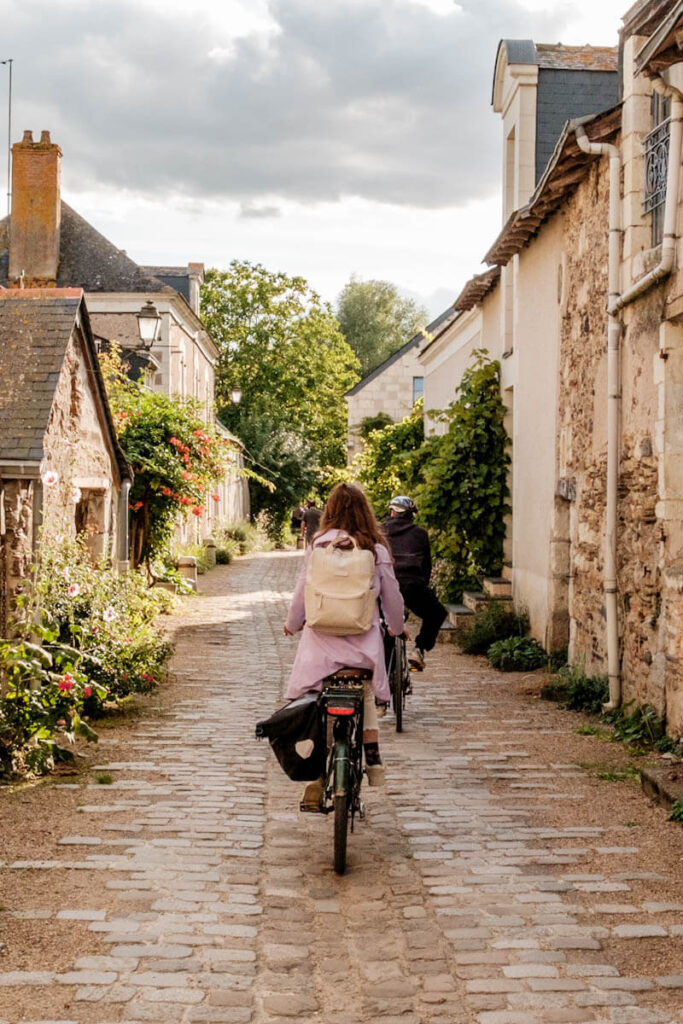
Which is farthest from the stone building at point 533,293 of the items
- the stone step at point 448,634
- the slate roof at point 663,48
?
the slate roof at point 663,48

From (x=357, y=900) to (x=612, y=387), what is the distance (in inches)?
205

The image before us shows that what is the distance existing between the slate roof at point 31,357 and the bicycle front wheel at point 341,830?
4232 millimetres

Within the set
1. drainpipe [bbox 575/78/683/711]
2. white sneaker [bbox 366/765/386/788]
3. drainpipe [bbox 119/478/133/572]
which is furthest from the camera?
drainpipe [bbox 119/478/133/572]

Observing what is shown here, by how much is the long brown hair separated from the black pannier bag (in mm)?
874

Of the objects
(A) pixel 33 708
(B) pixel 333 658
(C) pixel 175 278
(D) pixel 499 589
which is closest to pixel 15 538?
(A) pixel 33 708

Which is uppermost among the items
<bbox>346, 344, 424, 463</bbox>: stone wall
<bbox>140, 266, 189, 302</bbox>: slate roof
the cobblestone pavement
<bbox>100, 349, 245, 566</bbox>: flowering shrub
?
<bbox>140, 266, 189, 302</bbox>: slate roof

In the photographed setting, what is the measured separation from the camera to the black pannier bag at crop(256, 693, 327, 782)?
5289mm

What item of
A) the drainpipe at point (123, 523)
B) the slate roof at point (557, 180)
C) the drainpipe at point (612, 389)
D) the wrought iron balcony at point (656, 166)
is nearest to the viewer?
the wrought iron balcony at point (656, 166)

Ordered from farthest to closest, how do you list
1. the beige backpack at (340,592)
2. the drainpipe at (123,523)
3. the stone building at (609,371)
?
1. the drainpipe at (123,523)
2. the stone building at (609,371)
3. the beige backpack at (340,592)

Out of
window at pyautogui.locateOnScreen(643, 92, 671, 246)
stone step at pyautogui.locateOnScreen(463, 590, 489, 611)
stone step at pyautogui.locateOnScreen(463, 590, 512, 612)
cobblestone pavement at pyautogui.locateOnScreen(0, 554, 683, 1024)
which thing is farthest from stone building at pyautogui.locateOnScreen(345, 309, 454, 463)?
cobblestone pavement at pyautogui.locateOnScreen(0, 554, 683, 1024)

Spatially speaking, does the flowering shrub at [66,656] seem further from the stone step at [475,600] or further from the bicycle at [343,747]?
the stone step at [475,600]

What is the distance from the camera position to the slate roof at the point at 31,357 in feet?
27.9

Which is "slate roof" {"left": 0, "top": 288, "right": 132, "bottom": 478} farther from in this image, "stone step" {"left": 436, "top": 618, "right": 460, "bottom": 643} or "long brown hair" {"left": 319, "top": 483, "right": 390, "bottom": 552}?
"stone step" {"left": 436, "top": 618, "right": 460, "bottom": 643}

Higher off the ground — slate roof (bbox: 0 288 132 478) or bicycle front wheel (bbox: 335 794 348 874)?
slate roof (bbox: 0 288 132 478)
